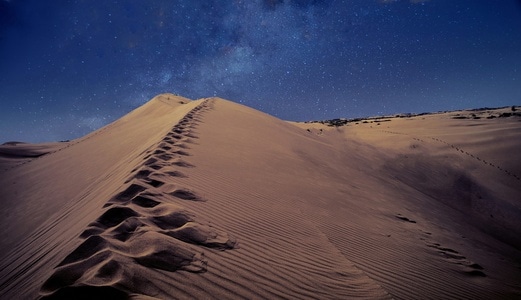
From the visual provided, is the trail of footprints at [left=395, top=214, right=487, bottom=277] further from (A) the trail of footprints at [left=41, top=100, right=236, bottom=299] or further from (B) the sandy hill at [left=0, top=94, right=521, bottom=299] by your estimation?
Answer: (A) the trail of footprints at [left=41, top=100, right=236, bottom=299]

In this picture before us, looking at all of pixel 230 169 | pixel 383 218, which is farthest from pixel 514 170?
pixel 230 169

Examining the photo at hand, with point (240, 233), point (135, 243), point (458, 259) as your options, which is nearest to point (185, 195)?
point (240, 233)

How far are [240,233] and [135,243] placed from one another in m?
1.09

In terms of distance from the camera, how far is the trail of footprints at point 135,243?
1793 mm

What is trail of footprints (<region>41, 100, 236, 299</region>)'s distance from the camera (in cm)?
179

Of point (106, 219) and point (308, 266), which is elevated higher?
point (106, 219)

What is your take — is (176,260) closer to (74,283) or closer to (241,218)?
(74,283)

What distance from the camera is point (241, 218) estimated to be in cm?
346

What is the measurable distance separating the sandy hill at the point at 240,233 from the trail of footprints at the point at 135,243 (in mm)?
11

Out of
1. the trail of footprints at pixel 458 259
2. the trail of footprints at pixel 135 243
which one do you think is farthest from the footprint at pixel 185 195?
the trail of footprints at pixel 458 259

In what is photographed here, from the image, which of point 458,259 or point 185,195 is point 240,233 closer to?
point 185,195

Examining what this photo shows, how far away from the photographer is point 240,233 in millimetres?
3047

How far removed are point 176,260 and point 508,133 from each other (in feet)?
64.7

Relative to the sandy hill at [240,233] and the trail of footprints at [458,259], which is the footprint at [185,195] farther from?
the trail of footprints at [458,259]
